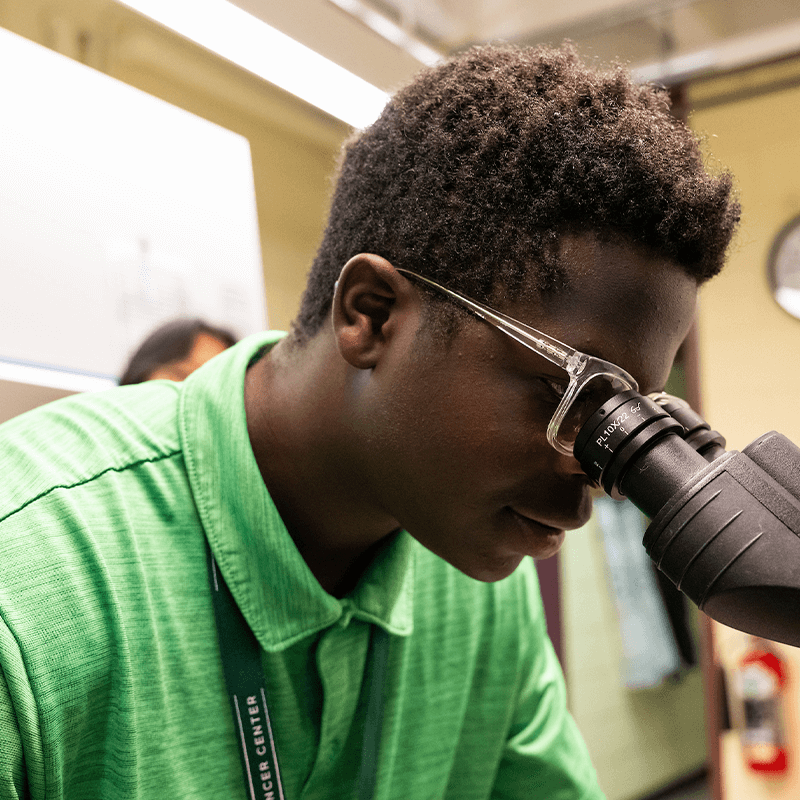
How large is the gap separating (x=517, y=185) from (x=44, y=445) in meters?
0.59

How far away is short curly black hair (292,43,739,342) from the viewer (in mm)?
839

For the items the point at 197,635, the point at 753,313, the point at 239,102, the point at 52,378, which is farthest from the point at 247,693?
the point at 239,102

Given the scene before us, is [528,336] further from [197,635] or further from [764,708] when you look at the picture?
[764,708]

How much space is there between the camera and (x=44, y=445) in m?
0.95

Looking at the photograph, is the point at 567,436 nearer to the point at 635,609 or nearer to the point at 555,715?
the point at 555,715

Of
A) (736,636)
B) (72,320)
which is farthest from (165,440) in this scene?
(736,636)

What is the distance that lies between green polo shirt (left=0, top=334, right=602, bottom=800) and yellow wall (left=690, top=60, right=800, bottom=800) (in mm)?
2041

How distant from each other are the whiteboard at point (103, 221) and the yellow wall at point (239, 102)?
3.98 feet

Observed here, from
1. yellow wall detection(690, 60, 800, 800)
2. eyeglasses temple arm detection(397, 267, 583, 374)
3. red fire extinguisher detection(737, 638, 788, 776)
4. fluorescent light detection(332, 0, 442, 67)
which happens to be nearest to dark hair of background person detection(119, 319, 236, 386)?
eyeglasses temple arm detection(397, 267, 583, 374)

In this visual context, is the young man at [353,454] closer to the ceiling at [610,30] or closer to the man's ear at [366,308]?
the man's ear at [366,308]

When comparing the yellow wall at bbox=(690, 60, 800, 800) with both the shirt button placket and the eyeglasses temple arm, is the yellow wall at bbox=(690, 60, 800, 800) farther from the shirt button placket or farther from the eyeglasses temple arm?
the eyeglasses temple arm

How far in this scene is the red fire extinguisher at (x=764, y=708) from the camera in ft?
9.29

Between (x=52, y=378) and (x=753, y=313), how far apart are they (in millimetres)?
2585

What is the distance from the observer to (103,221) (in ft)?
4.08
